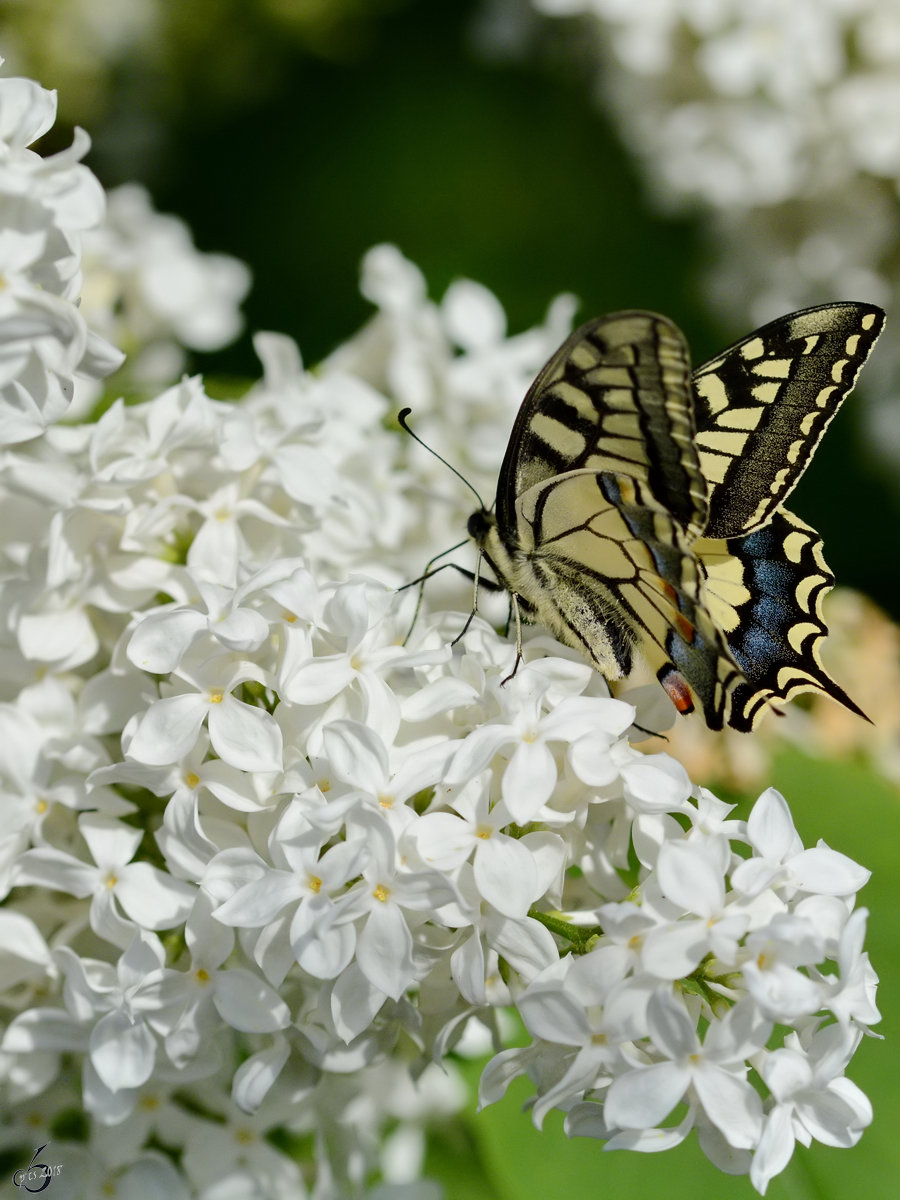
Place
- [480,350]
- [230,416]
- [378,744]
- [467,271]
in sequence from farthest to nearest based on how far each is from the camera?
1. [467,271]
2. [480,350]
3. [230,416]
4. [378,744]

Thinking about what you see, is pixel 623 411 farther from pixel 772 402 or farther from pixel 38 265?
pixel 38 265

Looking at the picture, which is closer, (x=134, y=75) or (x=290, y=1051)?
(x=290, y=1051)

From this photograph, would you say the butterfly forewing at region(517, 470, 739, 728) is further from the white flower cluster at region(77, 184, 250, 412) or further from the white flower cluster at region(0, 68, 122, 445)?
the white flower cluster at region(77, 184, 250, 412)

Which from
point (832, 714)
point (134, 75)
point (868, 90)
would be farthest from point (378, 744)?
point (134, 75)

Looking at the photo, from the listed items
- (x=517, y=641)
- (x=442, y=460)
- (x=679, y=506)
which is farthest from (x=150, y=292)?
→ (x=679, y=506)

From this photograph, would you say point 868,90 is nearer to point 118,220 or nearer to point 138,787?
point 118,220

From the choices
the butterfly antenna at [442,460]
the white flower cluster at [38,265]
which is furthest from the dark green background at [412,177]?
the white flower cluster at [38,265]

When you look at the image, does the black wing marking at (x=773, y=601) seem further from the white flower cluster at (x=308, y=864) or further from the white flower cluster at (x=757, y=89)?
the white flower cluster at (x=757, y=89)
